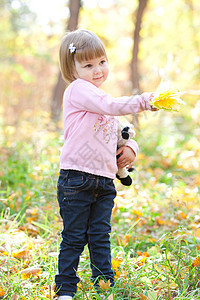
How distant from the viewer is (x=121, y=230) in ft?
9.46

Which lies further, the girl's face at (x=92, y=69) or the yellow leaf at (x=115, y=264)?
the yellow leaf at (x=115, y=264)

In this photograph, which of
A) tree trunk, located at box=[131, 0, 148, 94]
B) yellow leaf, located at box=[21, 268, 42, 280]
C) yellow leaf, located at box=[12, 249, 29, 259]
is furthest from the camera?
tree trunk, located at box=[131, 0, 148, 94]

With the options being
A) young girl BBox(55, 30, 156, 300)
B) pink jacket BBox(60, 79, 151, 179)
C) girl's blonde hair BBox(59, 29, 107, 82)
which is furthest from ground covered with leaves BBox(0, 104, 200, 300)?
girl's blonde hair BBox(59, 29, 107, 82)

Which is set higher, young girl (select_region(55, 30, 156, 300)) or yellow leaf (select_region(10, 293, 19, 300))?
young girl (select_region(55, 30, 156, 300))

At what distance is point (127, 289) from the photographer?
193 cm

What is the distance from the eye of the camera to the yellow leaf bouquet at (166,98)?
5.29 ft

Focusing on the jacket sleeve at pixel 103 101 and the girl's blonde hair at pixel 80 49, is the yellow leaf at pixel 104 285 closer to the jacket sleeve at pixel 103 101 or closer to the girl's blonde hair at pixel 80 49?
the jacket sleeve at pixel 103 101

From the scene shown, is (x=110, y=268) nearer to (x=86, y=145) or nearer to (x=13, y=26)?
(x=86, y=145)

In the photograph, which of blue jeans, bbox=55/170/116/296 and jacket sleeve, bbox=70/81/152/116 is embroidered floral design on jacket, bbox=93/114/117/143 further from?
blue jeans, bbox=55/170/116/296

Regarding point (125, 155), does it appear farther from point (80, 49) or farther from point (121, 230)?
point (121, 230)

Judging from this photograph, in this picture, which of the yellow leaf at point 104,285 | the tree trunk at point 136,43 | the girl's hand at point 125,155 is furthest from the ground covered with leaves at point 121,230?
the tree trunk at point 136,43

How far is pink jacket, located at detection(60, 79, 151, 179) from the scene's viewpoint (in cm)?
185

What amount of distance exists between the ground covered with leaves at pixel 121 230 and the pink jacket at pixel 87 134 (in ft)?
1.50

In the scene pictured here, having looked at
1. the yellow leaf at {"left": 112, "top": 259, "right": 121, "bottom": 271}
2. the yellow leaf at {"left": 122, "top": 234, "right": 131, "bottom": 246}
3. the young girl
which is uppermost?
the young girl
